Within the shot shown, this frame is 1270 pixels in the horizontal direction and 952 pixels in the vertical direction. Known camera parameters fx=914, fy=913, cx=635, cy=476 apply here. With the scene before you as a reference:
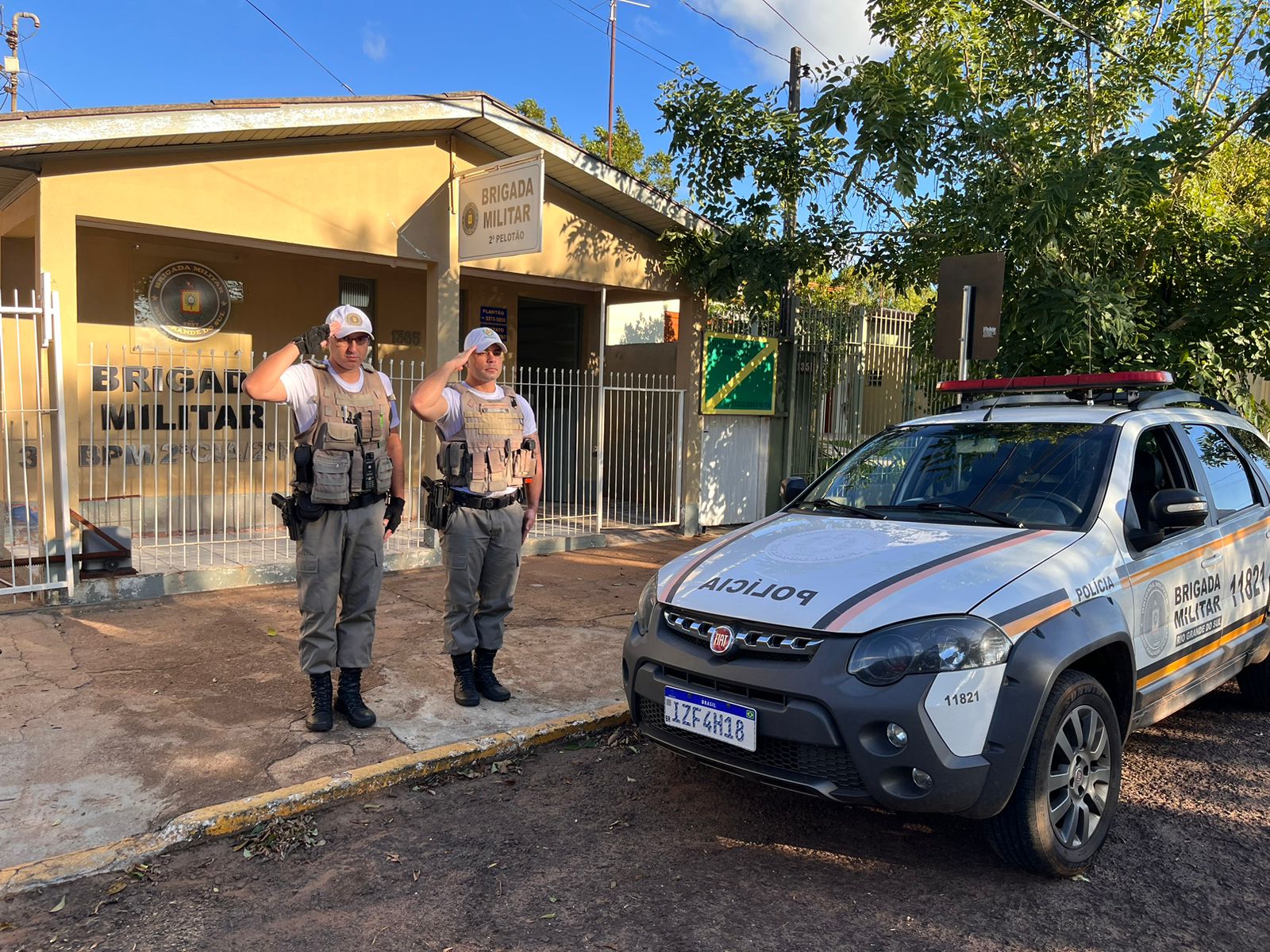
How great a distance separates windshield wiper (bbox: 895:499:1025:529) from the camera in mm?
3676

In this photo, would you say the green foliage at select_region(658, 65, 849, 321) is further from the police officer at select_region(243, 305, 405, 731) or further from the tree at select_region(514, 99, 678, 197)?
the tree at select_region(514, 99, 678, 197)

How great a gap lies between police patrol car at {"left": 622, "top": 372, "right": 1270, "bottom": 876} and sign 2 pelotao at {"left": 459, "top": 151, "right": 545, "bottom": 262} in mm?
4532

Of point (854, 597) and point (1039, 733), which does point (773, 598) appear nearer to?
point (854, 597)

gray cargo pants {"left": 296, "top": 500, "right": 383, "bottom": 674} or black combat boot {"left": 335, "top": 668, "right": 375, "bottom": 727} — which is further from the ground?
gray cargo pants {"left": 296, "top": 500, "right": 383, "bottom": 674}

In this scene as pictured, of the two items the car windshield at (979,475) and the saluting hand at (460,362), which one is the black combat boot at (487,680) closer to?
the saluting hand at (460,362)

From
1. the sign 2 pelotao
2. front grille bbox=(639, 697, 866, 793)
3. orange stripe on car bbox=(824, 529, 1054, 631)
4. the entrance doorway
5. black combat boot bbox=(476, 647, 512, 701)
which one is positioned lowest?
black combat boot bbox=(476, 647, 512, 701)

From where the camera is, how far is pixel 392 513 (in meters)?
4.54

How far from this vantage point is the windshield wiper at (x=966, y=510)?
3.68m

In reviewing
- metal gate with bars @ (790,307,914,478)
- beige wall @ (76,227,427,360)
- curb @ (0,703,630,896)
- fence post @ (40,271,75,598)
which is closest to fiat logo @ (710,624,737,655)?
curb @ (0,703,630,896)

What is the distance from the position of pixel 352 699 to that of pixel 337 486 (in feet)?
3.89

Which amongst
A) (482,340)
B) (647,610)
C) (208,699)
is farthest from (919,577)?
(208,699)

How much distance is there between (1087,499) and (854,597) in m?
1.28

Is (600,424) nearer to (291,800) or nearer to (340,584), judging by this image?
(340,584)

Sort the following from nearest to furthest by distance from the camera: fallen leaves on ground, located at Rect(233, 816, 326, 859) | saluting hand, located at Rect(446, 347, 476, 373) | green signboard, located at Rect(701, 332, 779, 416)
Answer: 1. fallen leaves on ground, located at Rect(233, 816, 326, 859)
2. saluting hand, located at Rect(446, 347, 476, 373)
3. green signboard, located at Rect(701, 332, 779, 416)
